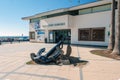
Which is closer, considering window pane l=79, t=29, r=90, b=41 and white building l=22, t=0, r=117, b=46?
white building l=22, t=0, r=117, b=46

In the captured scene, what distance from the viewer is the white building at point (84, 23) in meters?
15.9

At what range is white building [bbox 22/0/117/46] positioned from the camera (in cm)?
1587

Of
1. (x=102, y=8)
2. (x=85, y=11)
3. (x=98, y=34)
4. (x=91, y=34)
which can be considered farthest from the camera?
(x=85, y=11)

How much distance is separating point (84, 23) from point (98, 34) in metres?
2.48

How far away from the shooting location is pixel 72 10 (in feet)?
62.6

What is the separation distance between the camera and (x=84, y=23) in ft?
58.2

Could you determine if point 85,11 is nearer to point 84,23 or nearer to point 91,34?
point 84,23

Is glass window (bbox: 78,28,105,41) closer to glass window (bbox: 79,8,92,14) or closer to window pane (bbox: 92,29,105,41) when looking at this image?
window pane (bbox: 92,29,105,41)

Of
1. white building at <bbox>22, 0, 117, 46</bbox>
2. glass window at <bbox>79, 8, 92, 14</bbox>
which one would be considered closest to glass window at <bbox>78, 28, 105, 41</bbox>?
white building at <bbox>22, 0, 117, 46</bbox>

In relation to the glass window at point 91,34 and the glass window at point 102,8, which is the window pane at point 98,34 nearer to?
the glass window at point 91,34

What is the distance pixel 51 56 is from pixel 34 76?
2476mm

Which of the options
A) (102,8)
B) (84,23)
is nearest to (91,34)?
(84,23)

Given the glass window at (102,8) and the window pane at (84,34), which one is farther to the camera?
the window pane at (84,34)

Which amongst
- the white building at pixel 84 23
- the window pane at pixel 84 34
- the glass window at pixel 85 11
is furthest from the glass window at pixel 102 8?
the window pane at pixel 84 34
